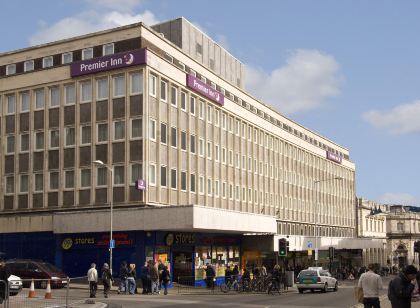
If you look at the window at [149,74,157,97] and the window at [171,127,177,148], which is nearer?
the window at [149,74,157,97]

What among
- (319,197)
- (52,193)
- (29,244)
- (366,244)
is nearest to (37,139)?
(52,193)

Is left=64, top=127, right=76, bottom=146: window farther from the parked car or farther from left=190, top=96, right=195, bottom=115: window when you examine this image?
the parked car

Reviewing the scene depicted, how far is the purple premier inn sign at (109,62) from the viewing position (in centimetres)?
4953

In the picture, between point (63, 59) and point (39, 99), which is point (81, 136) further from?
point (63, 59)

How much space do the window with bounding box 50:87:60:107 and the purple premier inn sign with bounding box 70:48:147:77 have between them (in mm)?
2098

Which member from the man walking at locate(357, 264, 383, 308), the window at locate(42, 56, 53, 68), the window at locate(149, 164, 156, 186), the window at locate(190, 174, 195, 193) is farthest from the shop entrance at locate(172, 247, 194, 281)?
the man walking at locate(357, 264, 383, 308)

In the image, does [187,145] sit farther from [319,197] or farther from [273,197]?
[319,197]

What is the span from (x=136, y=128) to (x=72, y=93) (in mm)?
6994

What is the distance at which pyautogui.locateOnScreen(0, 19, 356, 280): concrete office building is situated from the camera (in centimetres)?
4812

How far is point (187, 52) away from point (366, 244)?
48871 millimetres

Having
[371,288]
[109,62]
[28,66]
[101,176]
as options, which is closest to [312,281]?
[101,176]

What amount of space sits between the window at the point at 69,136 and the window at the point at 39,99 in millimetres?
3287

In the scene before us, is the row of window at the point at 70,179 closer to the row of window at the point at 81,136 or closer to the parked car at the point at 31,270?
the row of window at the point at 81,136

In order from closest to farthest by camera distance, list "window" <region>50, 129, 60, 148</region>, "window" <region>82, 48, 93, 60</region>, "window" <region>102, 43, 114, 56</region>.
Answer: "window" <region>102, 43, 114, 56</region> < "window" <region>82, 48, 93, 60</region> < "window" <region>50, 129, 60, 148</region>
